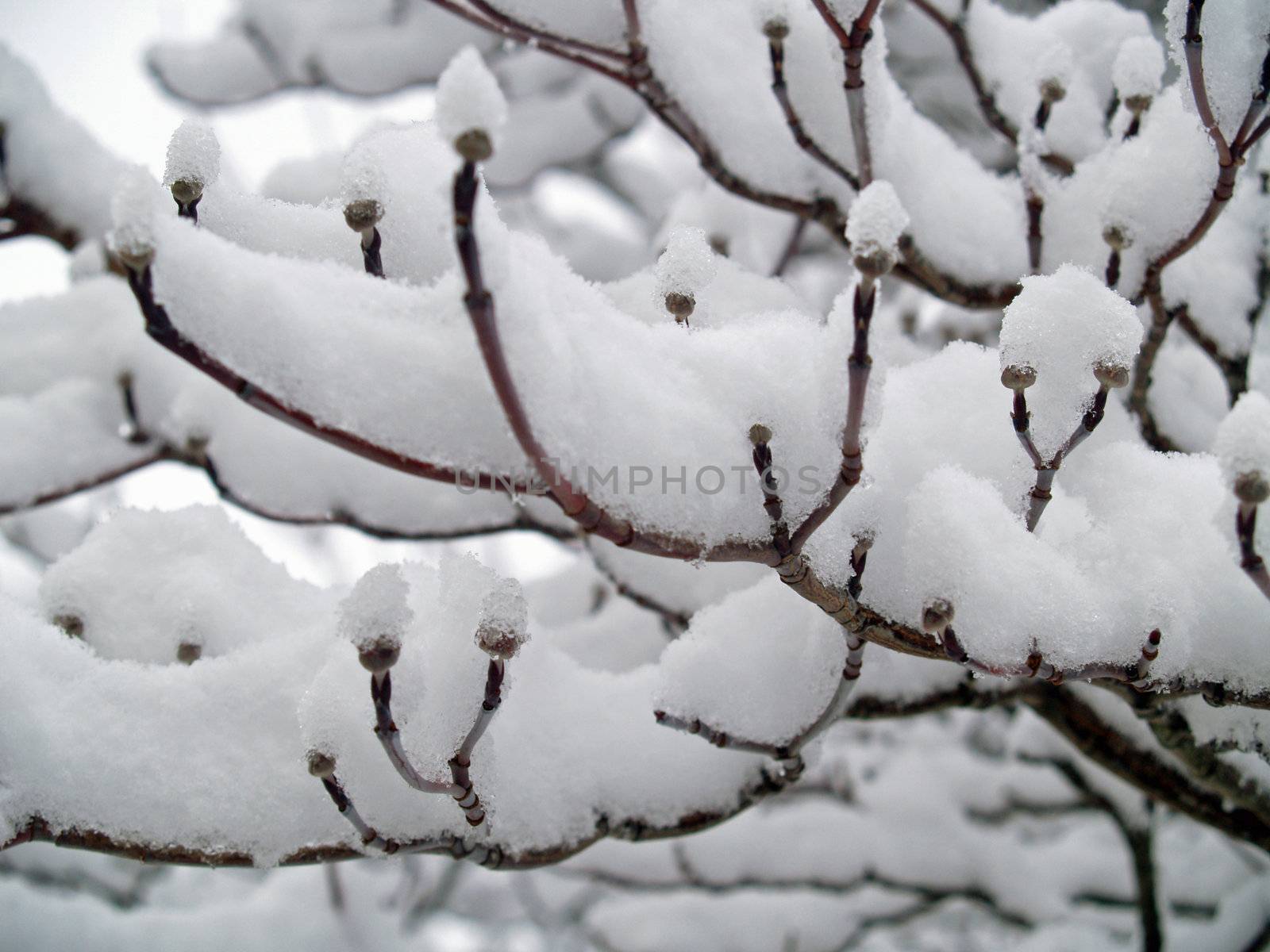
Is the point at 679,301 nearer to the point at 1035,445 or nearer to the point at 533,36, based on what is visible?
the point at 1035,445

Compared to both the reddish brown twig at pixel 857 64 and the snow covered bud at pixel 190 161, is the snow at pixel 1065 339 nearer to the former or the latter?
the reddish brown twig at pixel 857 64

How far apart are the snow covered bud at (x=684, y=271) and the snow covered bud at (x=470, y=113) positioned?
443 mm

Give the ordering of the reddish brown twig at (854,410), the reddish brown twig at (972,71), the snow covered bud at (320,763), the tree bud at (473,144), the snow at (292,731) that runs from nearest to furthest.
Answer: the tree bud at (473,144) < the reddish brown twig at (854,410) < the snow covered bud at (320,763) < the snow at (292,731) < the reddish brown twig at (972,71)

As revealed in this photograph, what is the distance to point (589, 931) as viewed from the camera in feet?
11.7

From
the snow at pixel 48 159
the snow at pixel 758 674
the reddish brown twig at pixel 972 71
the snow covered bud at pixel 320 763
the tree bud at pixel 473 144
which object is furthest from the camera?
the snow at pixel 48 159

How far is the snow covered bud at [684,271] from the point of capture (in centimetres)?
105

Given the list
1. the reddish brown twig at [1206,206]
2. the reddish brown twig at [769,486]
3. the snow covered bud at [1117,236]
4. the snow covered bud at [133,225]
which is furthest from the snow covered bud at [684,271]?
the snow covered bud at [1117,236]

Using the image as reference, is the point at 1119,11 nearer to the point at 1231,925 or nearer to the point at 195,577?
the point at 195,577

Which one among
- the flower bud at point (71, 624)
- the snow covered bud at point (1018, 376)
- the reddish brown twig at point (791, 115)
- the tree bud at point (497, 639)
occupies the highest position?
the reddish brown twig at point (791, 115)

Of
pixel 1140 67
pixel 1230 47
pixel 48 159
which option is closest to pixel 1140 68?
pixel 1140 67

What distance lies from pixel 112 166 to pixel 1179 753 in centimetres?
291

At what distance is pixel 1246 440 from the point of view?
0.78 metres

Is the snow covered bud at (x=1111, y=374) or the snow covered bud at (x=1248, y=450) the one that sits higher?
the snow covered bud at (x=1111, y=374)

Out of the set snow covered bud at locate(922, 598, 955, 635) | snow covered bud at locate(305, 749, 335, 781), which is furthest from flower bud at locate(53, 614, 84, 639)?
snow covered bud at locate(922, 598, 955, 635)
